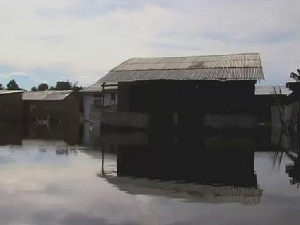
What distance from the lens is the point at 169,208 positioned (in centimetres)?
671

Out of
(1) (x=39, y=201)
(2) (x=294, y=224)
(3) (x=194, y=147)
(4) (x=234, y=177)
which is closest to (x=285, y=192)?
(4) (x=234, y=177)

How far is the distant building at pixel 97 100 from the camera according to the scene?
127 ft

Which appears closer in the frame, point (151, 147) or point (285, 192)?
point (285, 192)

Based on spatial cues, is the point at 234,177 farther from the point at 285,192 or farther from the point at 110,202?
the point at 110,202

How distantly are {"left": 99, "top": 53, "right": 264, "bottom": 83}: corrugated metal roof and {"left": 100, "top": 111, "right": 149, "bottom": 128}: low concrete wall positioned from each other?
2.28 meters

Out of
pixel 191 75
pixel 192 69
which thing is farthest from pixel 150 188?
pixel 192 69

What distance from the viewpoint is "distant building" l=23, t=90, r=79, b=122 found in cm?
4762

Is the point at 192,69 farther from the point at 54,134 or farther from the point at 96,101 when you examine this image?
the point at 96,101

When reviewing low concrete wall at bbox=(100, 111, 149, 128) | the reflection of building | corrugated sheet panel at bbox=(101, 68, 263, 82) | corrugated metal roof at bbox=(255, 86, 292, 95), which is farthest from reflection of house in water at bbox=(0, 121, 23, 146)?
corrugated metal roof at bbox=(255, 86, 292, 95)

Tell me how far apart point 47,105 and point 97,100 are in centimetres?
998

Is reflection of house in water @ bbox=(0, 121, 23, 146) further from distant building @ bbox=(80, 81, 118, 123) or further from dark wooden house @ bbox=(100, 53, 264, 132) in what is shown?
distant building @ bbox=(80, 81, 118, 123)

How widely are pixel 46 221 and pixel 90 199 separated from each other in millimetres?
1588

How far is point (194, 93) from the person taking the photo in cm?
2648

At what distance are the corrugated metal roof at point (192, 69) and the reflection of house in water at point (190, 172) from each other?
9.08 meters
